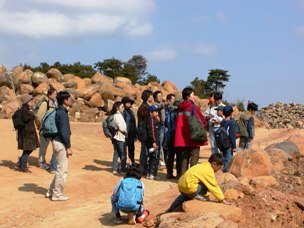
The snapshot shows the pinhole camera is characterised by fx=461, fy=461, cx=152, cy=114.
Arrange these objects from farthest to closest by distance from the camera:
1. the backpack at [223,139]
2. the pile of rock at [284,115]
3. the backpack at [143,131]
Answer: the pile of rock at [284,115] < the backpack at [143,131] < the backpack at [223,139]

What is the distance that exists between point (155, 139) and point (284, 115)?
24.7 m

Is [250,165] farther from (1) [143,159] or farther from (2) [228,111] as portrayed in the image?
(1) [143,159]

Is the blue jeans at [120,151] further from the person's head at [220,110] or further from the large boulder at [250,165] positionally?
the large boulder at [250,165]

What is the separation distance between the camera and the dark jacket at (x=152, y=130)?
9.00m

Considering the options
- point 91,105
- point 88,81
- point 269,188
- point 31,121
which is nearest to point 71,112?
point 91,105

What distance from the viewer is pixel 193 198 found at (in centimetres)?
633

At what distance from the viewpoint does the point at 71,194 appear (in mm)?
8289

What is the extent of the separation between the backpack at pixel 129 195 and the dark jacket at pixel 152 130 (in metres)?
2.67

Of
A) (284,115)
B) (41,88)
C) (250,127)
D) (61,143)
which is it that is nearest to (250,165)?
(250,127)

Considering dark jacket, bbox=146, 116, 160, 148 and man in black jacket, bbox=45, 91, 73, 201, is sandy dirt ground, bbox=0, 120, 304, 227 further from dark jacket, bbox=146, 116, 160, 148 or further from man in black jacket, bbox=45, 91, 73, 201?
dark jacket, bbox=146, 116, 160, 148

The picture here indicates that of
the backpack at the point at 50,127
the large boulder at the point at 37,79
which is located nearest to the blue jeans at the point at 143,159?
the backpack at the point at 50,127

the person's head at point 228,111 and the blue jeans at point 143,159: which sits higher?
the person's head at point 228,111

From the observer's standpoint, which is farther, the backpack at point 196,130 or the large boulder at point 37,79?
the large boulder at point 37,79

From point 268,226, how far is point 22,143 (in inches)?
211
